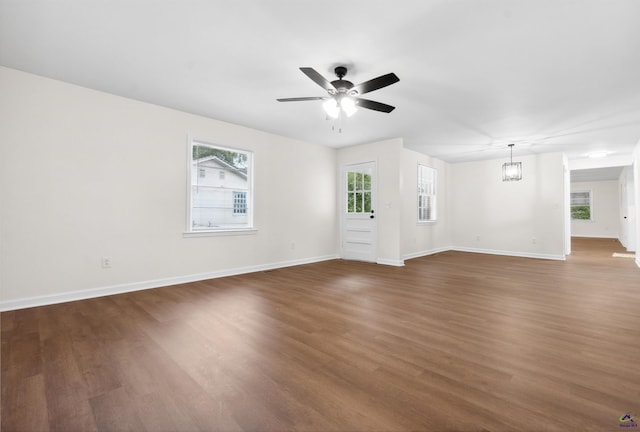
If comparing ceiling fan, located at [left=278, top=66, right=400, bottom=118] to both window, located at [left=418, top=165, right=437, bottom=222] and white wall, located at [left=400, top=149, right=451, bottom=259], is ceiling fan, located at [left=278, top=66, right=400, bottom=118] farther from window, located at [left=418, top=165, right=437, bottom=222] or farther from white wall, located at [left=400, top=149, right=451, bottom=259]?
window, located at [left=418, top=165, right=437, bottom=222]

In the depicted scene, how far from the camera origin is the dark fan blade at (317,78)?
7.76 feet

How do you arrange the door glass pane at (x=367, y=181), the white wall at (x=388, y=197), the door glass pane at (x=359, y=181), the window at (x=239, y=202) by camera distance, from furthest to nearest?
1. the door glass pane at (x=359, y=181)
2. the door glass pane at (x=367, y=181)
3. the white wall at (x=388, y=197)
4. the window at (x=239, y=202)

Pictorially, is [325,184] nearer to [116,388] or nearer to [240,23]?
[240,23]

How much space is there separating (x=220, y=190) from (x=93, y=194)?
5.55ft

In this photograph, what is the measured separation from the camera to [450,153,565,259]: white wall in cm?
661

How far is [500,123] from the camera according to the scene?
4645 mm

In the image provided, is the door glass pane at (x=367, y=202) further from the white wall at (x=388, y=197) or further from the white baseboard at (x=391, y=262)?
the white baseboard at (x=391, y=262)

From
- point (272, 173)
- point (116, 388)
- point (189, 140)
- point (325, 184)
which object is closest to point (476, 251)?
point (325, 184)

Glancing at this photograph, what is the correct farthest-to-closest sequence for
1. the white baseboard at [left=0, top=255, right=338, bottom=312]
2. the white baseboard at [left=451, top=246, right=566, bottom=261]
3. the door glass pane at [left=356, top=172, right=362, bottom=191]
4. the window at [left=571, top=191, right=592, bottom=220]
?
the window at [left=571, top=191, right=592, bottom=220] → the white baseboard at [left=451, top=246, right=566, bottom=261] → the door glass pane at [left=356, top=172, right=362, bottom=191] → the white baseboard at [left=0, top=255, right=338, bottom=312]

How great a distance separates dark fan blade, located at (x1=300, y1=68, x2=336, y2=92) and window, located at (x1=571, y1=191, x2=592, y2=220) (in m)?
13.7

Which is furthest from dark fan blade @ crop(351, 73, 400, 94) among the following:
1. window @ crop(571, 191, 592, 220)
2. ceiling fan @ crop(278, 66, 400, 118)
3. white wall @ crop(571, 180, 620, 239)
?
window @ crop(571, 191, 592, 220)

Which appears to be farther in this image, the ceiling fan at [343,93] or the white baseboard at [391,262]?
the white baseboard at [391,262]

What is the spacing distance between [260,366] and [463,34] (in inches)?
120

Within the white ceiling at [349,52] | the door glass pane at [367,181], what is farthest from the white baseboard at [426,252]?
the white ceiling at [349,52]
